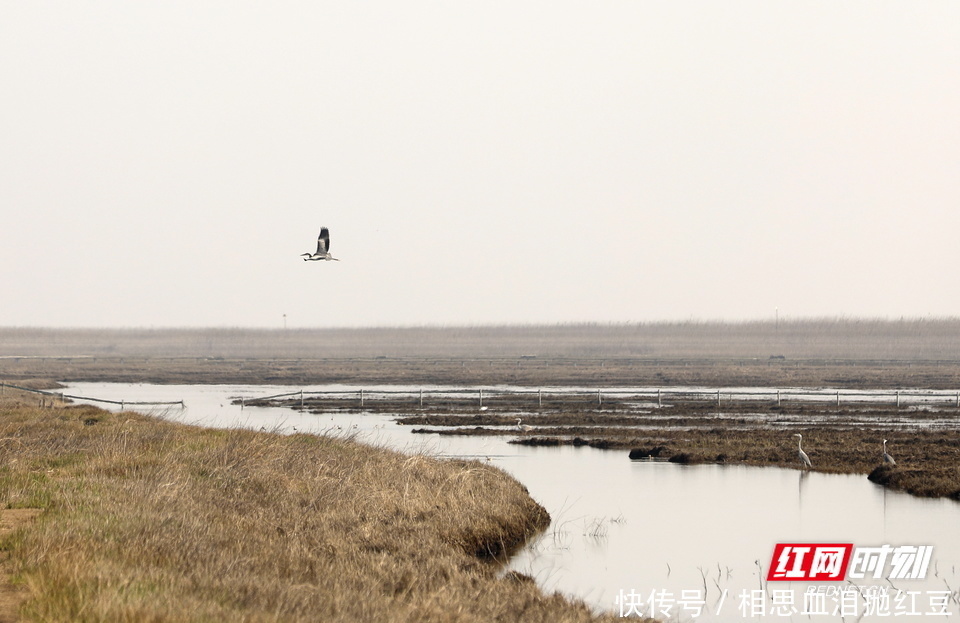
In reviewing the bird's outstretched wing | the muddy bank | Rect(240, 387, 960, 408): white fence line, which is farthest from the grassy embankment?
Rect(240, 387, 960, 408): white fence line

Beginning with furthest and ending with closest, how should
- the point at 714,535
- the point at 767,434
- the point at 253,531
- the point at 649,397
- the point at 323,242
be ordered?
the point at 649,397 < the point at 767,434 < the point at 323,242 < the point at 714,535 < the point at 253,531

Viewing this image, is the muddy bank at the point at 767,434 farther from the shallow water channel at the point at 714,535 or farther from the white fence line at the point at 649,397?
the white fence line at the point at 649,397

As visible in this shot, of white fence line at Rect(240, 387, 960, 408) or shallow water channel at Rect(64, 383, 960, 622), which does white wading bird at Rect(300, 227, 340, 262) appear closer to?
shallow water channel at Rect(64, 383, 960, 622)

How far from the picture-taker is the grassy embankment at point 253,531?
8.91m

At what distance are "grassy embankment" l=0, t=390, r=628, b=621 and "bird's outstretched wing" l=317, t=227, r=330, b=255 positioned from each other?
16.4 feet

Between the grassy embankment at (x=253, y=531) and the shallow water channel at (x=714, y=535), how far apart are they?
1621mm

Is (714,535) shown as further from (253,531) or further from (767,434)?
(767,434)

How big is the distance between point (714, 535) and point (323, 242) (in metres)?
12.1

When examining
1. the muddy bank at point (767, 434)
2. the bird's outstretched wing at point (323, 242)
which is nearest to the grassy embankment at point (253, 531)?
the bird's outstretched wing at point (323, 242)

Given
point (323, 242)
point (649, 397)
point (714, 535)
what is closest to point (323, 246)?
point (323, 242)

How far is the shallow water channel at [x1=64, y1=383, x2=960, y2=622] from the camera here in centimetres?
1489

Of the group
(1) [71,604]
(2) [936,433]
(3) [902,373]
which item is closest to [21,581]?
(1) [71,604]

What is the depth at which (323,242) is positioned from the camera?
83.8 feet

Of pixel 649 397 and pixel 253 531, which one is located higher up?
pixel 253 531
